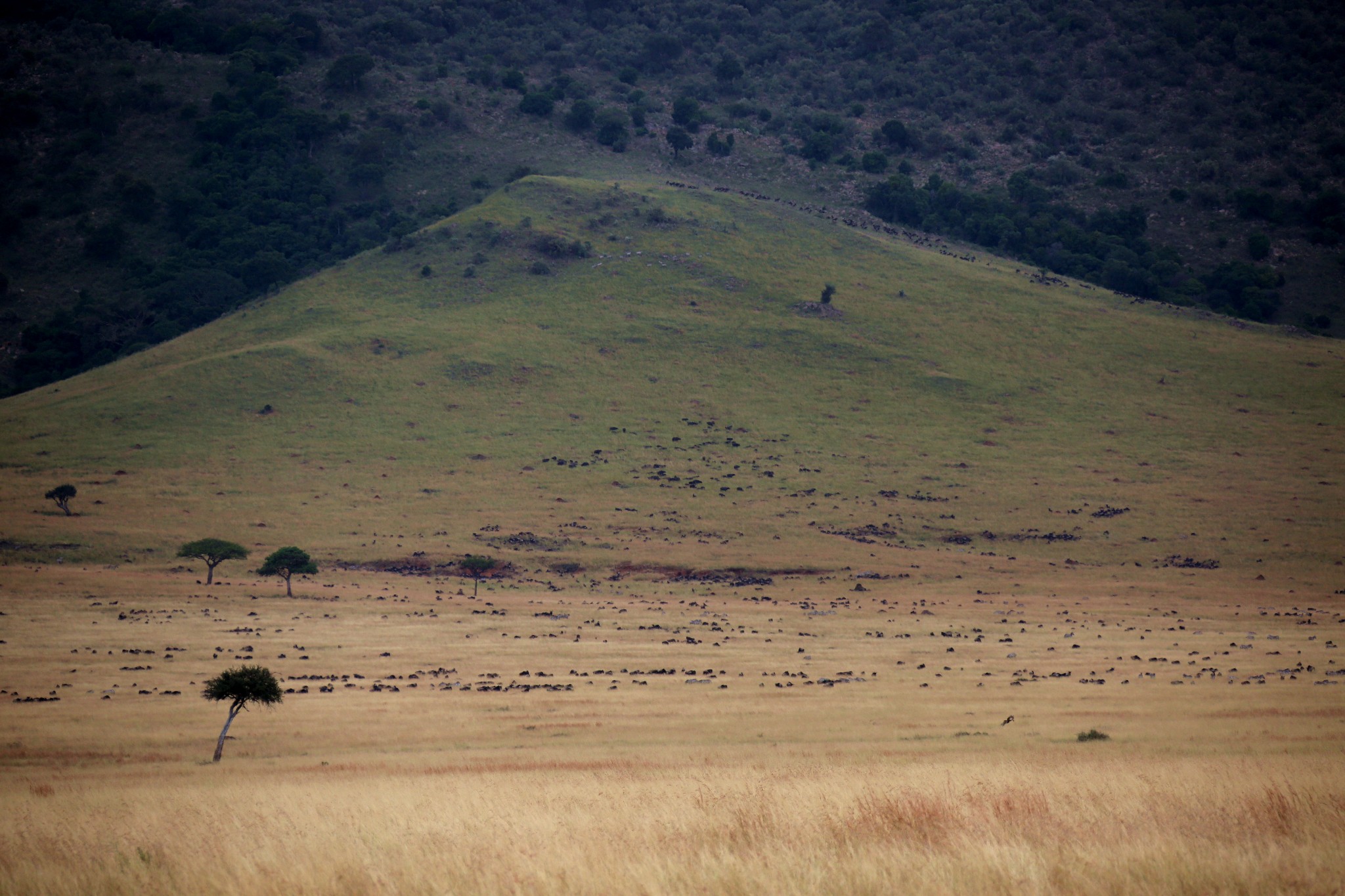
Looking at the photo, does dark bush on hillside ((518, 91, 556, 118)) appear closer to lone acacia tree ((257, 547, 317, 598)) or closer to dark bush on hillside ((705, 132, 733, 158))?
dark bush on hillside ((705, 132, 733, 158))

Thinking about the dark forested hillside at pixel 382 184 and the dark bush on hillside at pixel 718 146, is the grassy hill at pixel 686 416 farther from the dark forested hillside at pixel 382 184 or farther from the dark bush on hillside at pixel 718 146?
the dark bush on hillside at pixel 718 146

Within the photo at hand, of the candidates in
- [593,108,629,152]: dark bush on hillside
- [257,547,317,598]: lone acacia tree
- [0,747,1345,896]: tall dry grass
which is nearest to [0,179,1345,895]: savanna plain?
[0,747,1345,896]: tall dry grass

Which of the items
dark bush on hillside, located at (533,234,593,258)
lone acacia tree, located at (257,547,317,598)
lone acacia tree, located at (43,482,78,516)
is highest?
dark bush on hillside, located at (533,234,593,258)

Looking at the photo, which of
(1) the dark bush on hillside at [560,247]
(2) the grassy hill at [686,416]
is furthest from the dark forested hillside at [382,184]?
(2) the grassy hill at [686,416]

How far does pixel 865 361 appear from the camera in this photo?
114 metres

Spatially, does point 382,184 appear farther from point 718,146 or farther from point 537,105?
point 718,146

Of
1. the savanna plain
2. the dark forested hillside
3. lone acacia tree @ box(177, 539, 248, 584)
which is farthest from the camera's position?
the dark forested hillside

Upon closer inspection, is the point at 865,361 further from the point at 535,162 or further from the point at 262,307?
the point at 535,162

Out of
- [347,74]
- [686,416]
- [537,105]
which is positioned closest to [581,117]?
[537,105]

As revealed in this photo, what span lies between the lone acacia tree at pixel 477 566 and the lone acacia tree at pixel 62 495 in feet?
101

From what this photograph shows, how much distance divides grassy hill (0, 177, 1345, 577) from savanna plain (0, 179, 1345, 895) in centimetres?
63

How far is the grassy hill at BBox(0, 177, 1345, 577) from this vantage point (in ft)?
247

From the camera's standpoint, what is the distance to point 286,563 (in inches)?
2398

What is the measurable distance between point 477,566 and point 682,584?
13.3m
